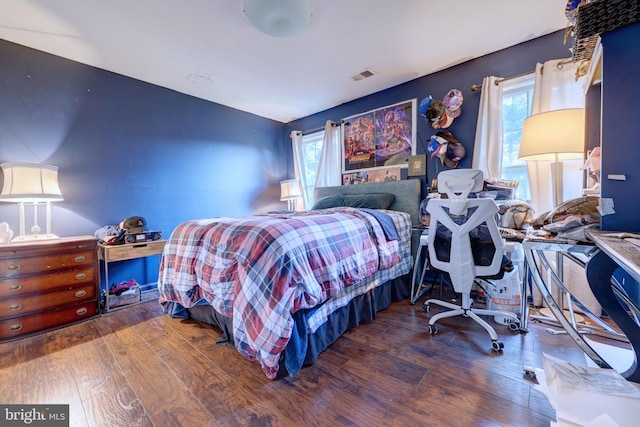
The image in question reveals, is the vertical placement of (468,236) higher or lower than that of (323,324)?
higher

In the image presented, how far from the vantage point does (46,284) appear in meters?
2.05

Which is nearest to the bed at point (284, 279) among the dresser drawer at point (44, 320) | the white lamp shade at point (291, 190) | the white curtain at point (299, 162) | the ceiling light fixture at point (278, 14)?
the dresser drawer at point (44, 320)

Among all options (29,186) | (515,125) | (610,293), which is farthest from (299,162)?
(610,293)

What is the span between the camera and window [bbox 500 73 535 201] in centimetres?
248

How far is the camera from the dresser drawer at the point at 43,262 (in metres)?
1.90

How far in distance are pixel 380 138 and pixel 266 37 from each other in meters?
1.88

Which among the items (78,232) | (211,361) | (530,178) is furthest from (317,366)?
(78,232)

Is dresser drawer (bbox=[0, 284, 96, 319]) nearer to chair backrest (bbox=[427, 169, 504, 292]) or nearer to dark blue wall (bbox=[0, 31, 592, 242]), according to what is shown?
dark blue wall (bbox=[0, 31, 592, 242])

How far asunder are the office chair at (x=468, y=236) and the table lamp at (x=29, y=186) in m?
3.21

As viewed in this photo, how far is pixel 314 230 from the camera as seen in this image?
5.58 feet

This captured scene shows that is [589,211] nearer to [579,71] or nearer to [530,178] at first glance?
[579,71]

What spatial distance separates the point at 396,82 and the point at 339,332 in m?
3.05

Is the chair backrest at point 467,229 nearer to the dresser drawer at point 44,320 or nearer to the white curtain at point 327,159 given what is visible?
the white curtain at point 327,159

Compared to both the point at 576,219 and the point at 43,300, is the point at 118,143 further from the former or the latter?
the point at 576,219
